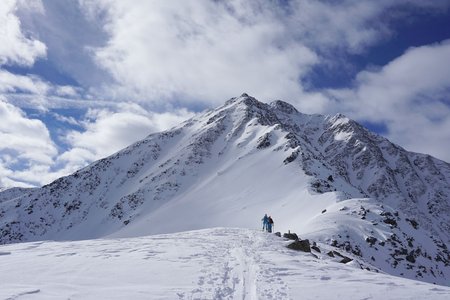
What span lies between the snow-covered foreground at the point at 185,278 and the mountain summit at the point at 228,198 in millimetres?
14050

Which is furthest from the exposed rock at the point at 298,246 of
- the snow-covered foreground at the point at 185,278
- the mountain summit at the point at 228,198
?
the snow-covered foreground at the point at 185,278

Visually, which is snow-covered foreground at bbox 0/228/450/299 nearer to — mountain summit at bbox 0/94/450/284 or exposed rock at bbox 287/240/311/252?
exposed rock at bbox 287/240/311/252

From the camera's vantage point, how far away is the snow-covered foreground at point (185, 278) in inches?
487

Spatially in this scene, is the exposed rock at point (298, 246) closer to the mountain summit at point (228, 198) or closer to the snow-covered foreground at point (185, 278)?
the mountain summit at point (228, 198)

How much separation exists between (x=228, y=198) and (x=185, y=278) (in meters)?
71.3

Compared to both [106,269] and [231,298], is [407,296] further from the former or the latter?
[106,269]

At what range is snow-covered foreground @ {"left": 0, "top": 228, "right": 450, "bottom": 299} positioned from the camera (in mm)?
12359

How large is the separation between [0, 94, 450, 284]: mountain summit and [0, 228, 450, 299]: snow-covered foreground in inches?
553

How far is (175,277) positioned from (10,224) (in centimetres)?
14002

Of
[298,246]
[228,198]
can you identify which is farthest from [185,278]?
[228,198]

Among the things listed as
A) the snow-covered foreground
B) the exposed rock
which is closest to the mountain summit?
the exposed rock

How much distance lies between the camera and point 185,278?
1454cm

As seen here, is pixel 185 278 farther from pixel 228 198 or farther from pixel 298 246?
pixel 228 198

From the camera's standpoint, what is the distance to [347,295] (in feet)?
41.0
